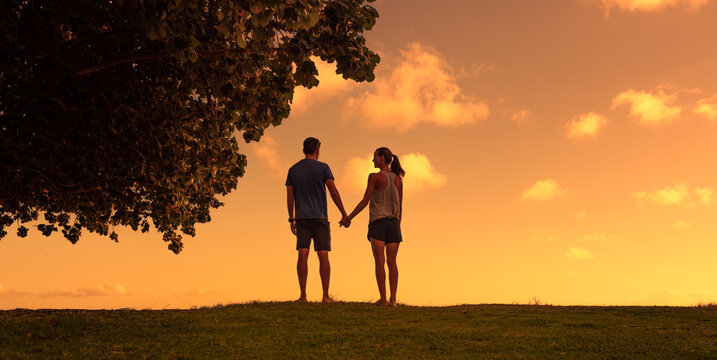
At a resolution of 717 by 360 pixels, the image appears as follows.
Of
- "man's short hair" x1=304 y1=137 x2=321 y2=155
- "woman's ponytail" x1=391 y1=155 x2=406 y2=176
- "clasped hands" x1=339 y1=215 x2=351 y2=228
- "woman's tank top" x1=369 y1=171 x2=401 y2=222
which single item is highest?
"man's short hair" x1=304 y1=137 x2=321 y2=155

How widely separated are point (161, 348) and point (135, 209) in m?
8.63

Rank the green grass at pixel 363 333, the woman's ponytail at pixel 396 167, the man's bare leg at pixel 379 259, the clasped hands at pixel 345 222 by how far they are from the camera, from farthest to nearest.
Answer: the woman's ponytail at pixel 396 167 → the clasped hands at pixel 345 222 → the man's bare leg at pixel 379 259 → the green grass at pixel 363 333

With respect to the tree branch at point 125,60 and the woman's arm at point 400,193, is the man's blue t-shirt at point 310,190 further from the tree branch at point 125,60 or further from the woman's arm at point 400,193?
the tree branch at point 125,60

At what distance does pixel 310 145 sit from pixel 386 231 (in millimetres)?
2874

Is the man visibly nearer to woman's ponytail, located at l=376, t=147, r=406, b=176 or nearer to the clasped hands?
the clasped hands

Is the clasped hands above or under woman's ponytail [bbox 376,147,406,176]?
under

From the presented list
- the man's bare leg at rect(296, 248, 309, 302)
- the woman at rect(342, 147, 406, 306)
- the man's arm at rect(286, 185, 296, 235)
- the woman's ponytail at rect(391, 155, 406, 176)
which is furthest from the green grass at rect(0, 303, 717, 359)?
the woman's ponytail at rect(391, 155, 406, 176)

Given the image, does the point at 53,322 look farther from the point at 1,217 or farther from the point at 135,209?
the point at 1,217

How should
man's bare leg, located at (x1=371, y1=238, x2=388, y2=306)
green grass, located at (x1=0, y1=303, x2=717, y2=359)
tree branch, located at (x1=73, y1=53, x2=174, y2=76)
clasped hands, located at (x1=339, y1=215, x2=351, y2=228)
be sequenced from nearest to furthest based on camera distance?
green grass, located at (x1=0, y1=303, x2=717, y2=359) → tree branch, located at (x1=73, y1=53, x2=174, y2=76) → man's bare leg, located at (x1=371, y1=238, x2=388, y2=306) → clasped hands, located at (x1=339, y1=215, x2=351, y2=228)

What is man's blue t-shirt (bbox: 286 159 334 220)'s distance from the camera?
14.4 metres

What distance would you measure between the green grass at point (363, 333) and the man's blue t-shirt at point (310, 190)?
7.22ft

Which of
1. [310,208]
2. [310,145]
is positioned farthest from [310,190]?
[310,145]

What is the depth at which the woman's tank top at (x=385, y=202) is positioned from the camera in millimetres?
14164

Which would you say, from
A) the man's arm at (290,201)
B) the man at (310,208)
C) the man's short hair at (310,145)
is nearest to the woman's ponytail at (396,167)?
the man at (310,208)
